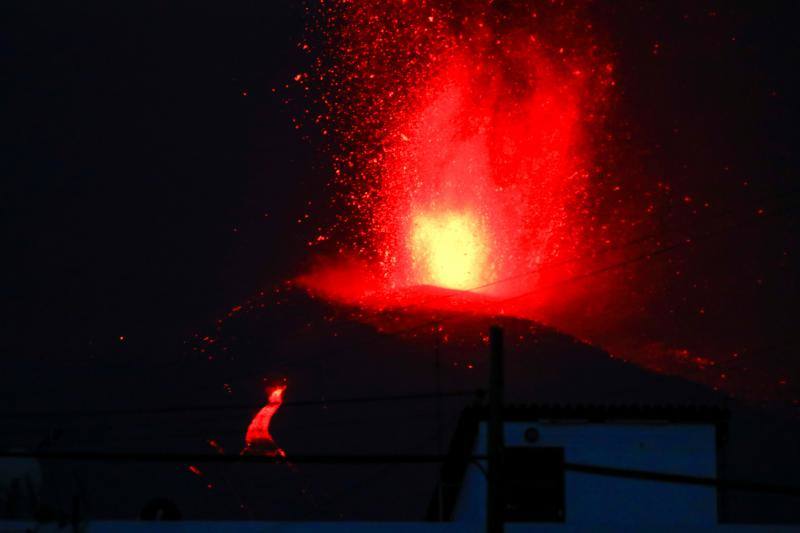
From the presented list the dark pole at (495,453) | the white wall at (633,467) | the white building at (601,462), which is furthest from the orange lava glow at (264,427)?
the dark pole at (495,453)

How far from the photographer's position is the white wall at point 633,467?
63.5 feet

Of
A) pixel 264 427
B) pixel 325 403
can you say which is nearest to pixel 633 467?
pixel 325 403

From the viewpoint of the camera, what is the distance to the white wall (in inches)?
762

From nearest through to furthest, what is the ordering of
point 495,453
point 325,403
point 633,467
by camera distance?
point 495,453 < point 633,467 < point 325,403

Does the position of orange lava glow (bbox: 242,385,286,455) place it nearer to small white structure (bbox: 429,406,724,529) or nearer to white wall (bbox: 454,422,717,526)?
small white structure (bbox: 429,406,724,529)

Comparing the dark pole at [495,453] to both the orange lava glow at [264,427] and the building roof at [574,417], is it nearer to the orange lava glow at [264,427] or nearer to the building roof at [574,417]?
the building roof at [574,417]

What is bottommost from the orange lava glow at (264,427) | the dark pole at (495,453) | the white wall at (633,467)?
the dark pole at (495,453)

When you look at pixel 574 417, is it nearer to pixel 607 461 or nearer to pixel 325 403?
pixel 607 461

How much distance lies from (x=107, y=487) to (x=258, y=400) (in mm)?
11165

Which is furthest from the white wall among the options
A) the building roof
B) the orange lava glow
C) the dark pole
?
the orange lava glow

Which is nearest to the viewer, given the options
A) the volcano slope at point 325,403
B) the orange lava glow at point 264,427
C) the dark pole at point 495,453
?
the dark pole at point 495,453

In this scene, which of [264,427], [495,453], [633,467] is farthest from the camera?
[264,427]

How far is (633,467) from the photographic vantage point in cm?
1930

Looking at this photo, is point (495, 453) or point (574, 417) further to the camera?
point (574, 417)
